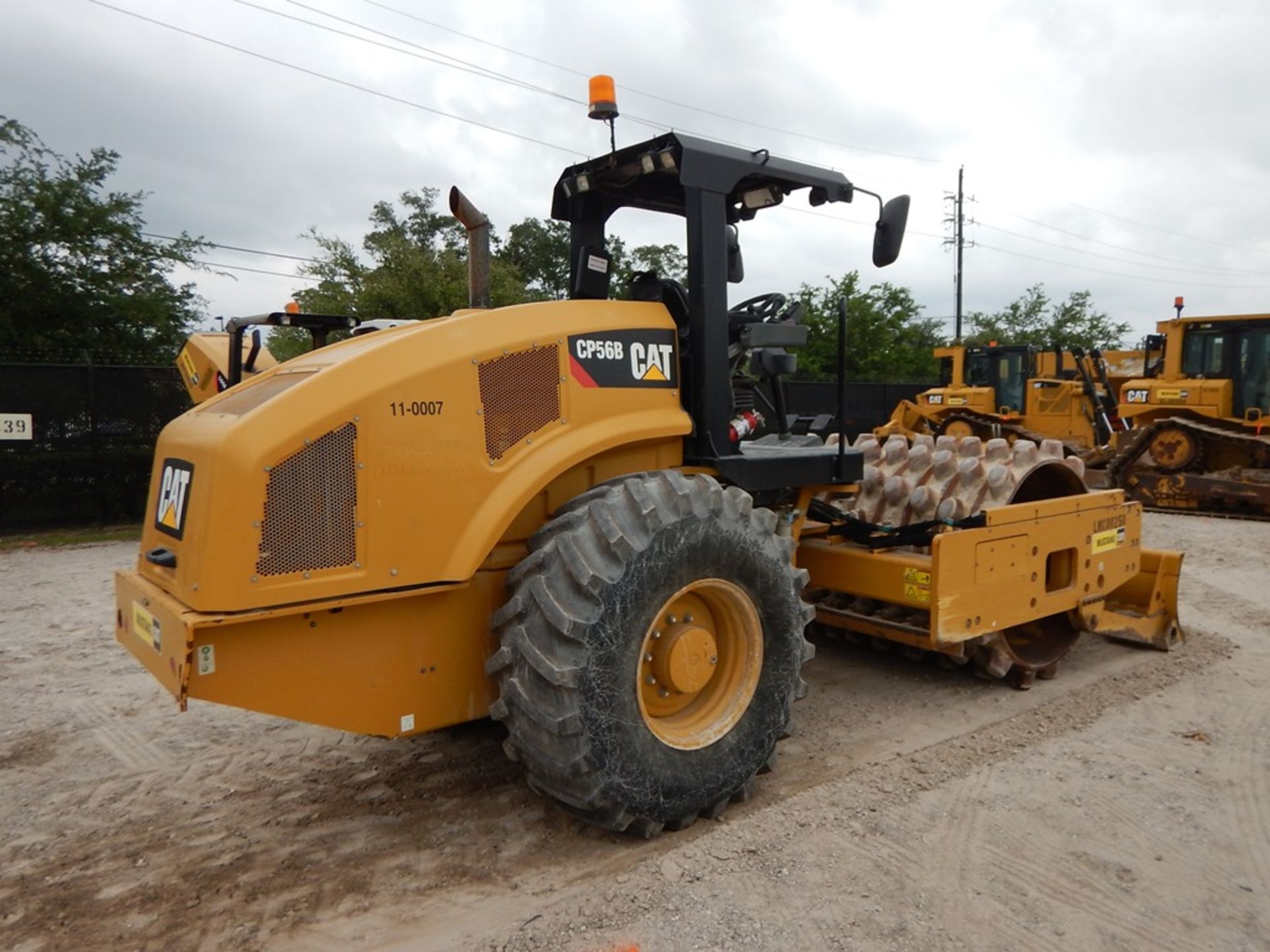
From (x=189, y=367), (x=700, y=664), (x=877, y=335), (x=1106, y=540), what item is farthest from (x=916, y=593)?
(x=877, y=335)

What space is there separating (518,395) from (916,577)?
222 cm

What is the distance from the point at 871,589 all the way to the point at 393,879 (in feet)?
8.51

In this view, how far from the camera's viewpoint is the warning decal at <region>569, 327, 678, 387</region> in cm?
332

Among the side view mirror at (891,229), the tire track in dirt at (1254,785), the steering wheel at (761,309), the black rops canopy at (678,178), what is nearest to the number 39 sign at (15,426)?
the black rops canopy at (678,178)

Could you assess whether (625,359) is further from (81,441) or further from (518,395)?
(81,441)

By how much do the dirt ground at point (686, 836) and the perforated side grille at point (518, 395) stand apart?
4.79ft

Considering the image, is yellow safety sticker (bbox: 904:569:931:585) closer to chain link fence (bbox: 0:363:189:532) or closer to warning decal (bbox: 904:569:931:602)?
warning decal (bbox: 904:569:931:602)

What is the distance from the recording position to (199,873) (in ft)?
10.1

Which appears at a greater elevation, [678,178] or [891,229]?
[678,178]

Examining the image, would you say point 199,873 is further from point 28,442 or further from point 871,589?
point 28,442

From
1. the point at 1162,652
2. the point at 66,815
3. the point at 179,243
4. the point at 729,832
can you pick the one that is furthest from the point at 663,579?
the point at 179,243

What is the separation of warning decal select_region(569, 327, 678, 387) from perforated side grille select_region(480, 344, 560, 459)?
0.11 m

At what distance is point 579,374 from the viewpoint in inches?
130

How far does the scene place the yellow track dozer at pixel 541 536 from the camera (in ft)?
8.85
